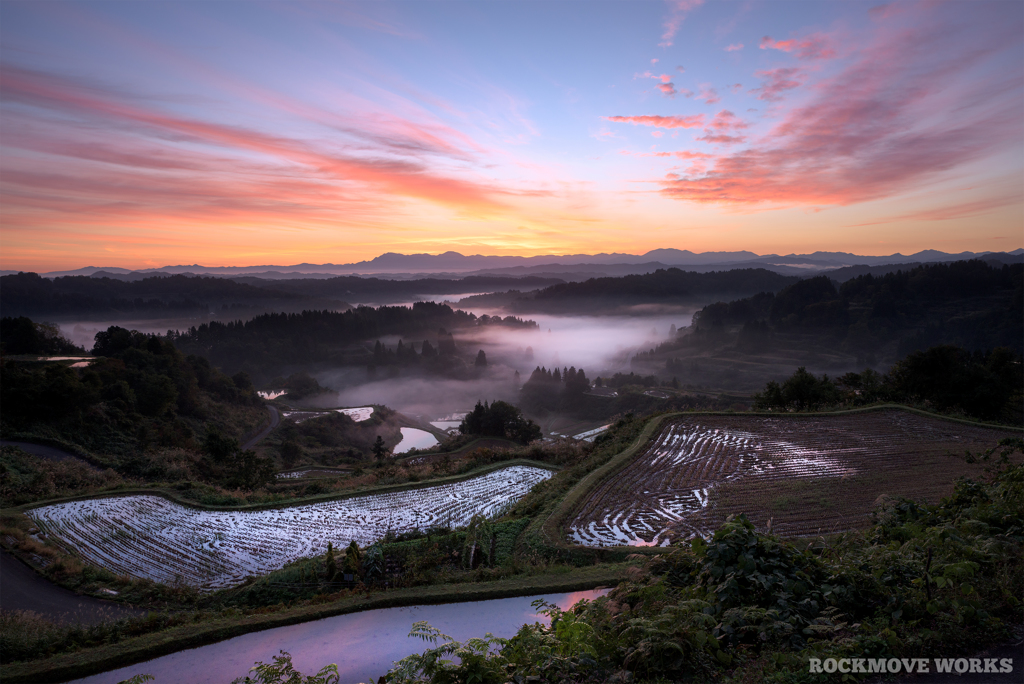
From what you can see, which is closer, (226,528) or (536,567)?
(536,567)

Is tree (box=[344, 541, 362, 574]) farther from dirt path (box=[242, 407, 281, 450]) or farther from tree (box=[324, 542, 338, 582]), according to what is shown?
dirt path (box=[242, 407, 281, 450])

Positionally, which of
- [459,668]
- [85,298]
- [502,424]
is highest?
[85,298]

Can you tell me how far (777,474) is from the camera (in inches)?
542

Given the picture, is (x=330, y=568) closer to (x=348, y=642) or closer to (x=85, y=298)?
(x=348, y=642)

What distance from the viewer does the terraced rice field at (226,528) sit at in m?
10.6

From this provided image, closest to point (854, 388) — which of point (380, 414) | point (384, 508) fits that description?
point (384, 508)

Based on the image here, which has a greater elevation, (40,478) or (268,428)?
(40,478)

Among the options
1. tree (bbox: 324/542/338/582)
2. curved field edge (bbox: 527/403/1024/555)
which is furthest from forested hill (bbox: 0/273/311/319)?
curved field edge (bbox: 527/403/1024/555)

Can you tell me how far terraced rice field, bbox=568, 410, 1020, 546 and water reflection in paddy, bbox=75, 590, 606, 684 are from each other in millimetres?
3683

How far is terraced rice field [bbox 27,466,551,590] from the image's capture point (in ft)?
34.9

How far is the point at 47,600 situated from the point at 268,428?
2013 inches

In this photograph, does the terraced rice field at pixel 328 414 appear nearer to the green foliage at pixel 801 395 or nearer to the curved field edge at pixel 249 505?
the curved field edge at pixel 249 505

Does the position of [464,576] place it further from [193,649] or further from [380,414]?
[380,414]

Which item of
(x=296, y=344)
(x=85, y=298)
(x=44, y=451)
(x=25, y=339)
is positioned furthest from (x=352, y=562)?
(x=85, y=298)
